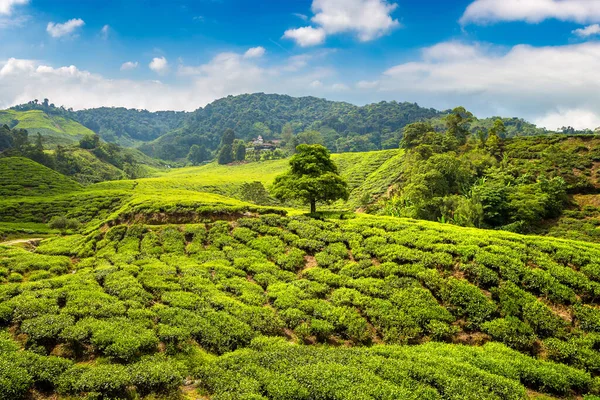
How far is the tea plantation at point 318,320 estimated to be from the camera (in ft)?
39.7

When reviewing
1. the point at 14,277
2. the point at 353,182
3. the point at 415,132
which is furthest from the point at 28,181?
the point at 415,132

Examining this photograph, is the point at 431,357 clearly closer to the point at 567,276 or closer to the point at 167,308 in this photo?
the point at 567,276

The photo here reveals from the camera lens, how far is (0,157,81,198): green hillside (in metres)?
68.4

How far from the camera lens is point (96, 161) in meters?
136

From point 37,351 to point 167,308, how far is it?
5.42 m

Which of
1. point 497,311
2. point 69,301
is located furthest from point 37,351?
point 497,311

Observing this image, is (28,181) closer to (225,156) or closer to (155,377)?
(155,377)

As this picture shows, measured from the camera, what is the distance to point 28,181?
7344cm

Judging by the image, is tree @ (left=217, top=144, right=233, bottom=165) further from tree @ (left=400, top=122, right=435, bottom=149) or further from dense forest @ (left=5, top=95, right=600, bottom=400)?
dense forest @ (left=5, top=95, right=600, bottom=400)

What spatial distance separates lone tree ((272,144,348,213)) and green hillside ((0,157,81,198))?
63113 mm

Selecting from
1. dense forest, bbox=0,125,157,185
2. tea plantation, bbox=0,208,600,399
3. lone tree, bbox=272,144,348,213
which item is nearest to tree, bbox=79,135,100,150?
dense forest, bbox=0,125,157,185

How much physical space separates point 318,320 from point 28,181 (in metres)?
85.1

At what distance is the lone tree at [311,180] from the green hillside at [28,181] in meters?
63.1

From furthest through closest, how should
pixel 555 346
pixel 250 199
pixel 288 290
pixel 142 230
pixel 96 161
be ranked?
pixel 96 161 → pixel 250 199 → pixel 142 230 → pixel 288 290 → pixel 555 346
